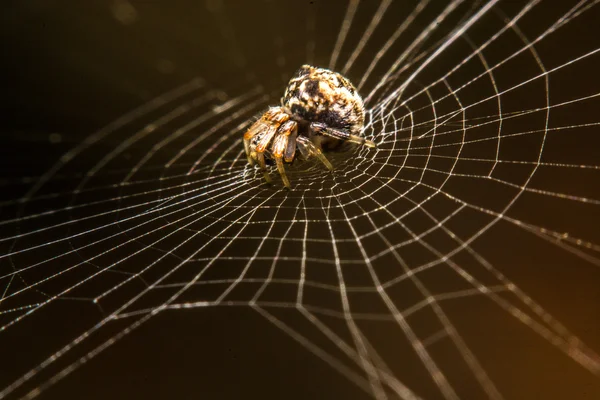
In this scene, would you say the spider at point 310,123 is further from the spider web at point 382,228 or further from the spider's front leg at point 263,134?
the spider web at point 382,228

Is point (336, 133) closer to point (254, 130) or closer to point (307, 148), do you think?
point (307, 148)

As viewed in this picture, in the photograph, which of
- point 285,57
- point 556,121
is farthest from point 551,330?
point 285,57

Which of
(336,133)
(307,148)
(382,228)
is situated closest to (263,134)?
(307,148)

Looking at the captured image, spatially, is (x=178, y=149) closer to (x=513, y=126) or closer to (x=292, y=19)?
(x=292, y=19)

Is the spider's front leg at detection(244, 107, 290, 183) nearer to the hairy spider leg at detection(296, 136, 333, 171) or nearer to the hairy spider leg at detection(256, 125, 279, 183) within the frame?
the hairy spider leg at detection(256, 125, 279, 183)

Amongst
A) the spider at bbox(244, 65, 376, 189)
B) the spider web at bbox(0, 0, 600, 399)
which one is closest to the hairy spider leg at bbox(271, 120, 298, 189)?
the spider at bbox(244, 65, 376, 189)

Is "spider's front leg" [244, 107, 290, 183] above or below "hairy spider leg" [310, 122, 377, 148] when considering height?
above

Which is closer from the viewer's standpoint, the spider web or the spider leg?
the spider leg
